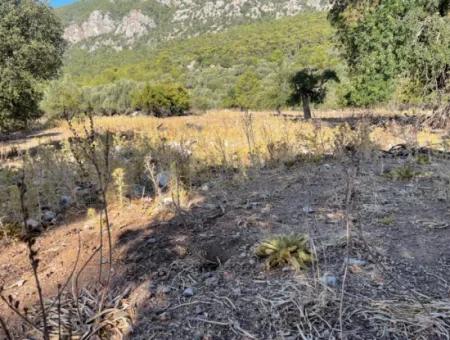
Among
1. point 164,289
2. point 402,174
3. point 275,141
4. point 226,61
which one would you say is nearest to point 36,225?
point 164,289

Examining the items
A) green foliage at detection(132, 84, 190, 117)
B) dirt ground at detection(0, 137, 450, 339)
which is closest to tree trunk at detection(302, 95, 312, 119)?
green foliage at detection(132, 84, 190, 117)

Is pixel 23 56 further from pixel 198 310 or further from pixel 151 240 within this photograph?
pixel 198 310

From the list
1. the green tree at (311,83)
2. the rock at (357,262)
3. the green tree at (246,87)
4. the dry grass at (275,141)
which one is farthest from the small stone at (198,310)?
the green tree at (246,87)

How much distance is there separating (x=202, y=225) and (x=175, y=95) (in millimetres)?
18691

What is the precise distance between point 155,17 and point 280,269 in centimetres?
13572

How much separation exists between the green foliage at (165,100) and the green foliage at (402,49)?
12.0 metres

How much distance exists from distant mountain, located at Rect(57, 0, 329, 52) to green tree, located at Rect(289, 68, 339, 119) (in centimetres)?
8372

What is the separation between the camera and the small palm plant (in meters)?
2.65

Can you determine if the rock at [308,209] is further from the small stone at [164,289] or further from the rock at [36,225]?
the rock at [36,225]

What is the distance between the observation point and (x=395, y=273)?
249 centimetres

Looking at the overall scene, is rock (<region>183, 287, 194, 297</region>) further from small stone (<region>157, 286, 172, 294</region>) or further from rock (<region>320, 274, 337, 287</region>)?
rock (<region>320, 274, 337, 287</region>)

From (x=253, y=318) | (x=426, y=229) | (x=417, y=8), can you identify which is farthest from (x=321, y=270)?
(x=417, y=8)

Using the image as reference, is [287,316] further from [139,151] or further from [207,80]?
[207,80]

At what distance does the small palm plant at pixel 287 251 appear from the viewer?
2.65 meters
